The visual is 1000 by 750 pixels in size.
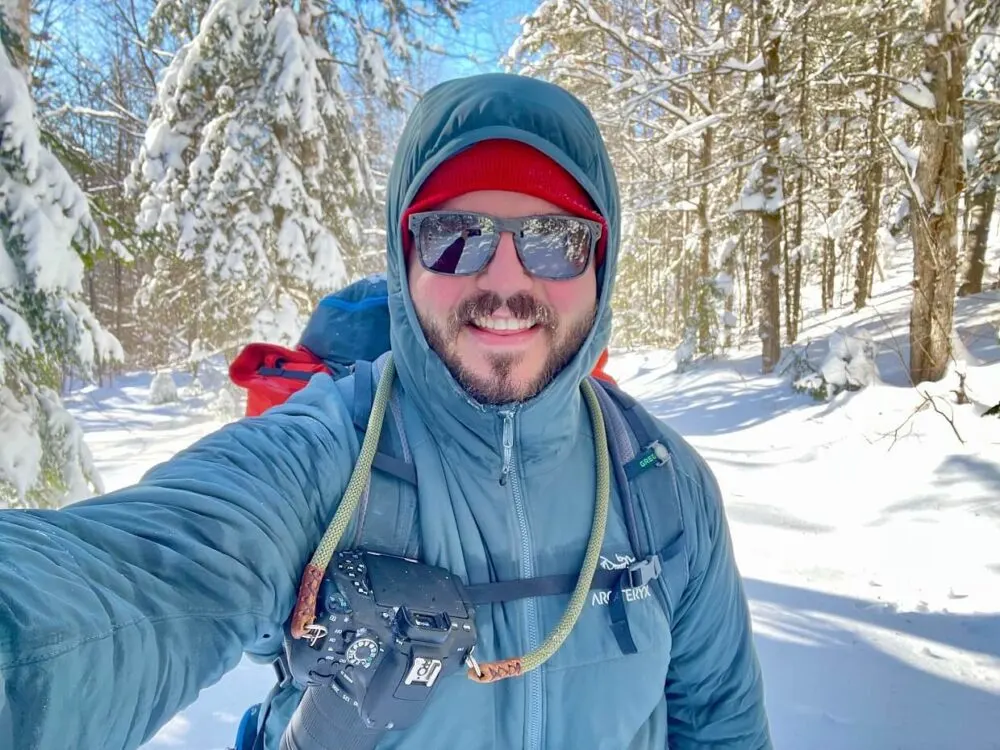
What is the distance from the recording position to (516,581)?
3.98 ft

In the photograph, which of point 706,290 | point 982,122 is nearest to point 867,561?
point 706,290

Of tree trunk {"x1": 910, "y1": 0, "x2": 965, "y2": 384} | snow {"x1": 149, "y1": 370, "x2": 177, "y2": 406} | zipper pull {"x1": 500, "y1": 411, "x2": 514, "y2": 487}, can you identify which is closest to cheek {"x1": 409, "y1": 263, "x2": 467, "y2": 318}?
zipper pull {"x1": 500, "y1": 411, "x2": 514, "y2": 487}

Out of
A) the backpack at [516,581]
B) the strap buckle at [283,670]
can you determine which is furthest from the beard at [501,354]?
the strap buckle at [283,670]

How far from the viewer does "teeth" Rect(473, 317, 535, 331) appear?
1.36 meters

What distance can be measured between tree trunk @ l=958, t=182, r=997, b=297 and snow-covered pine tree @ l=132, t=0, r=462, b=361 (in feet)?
36.5

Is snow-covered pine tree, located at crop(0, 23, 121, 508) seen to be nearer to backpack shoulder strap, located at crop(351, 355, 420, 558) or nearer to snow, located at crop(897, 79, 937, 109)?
backpack shoulder strap, located at crop(351, 355, 420, 558)

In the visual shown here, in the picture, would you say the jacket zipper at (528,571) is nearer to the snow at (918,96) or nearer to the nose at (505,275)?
the nose at (505,275)

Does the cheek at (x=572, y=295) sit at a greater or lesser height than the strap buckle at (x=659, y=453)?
greater

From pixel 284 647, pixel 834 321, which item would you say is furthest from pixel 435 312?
pixel 834 321

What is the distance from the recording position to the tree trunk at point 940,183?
6.38 m

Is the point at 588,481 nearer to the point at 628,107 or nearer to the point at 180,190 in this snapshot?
the point at 628,107

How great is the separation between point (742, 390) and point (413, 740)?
10193 millimetres

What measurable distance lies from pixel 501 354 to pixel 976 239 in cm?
1550

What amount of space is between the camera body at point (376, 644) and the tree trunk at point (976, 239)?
1490 cm
